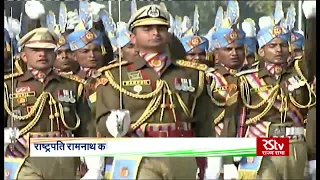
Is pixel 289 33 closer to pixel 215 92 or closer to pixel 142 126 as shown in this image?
pixel 215 92

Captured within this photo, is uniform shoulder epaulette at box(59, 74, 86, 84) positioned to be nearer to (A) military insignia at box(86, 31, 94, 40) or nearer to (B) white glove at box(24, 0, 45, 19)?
(A) military insignia at box(86, 31, 94, 40)

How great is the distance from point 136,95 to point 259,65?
1.95 ft

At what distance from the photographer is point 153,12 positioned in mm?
3637

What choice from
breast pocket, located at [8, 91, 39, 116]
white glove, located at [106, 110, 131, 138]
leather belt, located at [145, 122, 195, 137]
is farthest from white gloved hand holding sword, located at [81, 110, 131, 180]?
breast pocket, located at [8, 91, 39, 116]

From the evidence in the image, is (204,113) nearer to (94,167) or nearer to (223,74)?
(223,74)

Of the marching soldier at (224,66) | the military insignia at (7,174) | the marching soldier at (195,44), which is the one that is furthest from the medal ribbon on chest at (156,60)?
the military insignia at (7,174)

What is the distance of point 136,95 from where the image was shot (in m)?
3.66

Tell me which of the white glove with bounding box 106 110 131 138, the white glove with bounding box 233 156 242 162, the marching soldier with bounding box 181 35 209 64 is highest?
the marching soldier with bounding box 181 35 209 64

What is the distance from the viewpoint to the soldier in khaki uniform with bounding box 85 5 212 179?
3.65 m

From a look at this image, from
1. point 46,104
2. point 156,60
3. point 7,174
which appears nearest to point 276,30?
A: point 156,60

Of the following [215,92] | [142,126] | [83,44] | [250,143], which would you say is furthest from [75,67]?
[250,143]

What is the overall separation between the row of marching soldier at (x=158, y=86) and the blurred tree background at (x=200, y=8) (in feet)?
0.08

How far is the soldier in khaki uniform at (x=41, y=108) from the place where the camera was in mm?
3668

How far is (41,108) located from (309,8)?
4.39 feet
